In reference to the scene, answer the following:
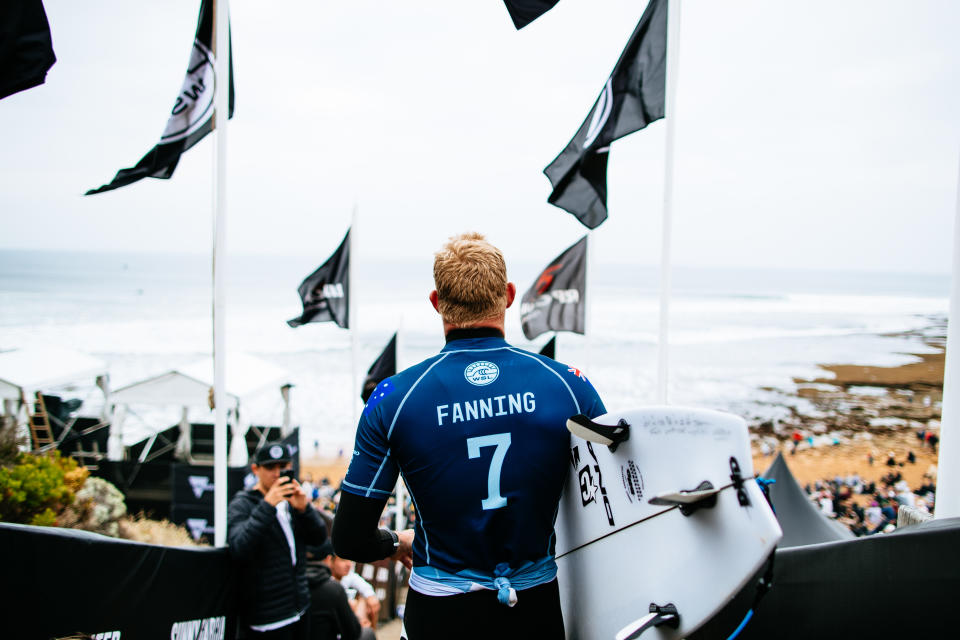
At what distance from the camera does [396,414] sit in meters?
1.45

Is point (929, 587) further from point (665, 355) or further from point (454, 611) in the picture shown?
point (665, 355)

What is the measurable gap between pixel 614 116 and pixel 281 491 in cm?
332

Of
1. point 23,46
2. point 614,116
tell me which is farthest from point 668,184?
point 23,46

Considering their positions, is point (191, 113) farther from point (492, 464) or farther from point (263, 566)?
point (492, 464)

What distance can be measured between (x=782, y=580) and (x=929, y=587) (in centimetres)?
42

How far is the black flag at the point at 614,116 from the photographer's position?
4336 mm

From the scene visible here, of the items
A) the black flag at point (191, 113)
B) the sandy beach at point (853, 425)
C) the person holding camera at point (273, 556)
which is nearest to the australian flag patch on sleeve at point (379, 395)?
the person holding camera at point (273, 556)

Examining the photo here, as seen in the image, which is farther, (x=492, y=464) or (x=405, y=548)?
(x=405, y=548)

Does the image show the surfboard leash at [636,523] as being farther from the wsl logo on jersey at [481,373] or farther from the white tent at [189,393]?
the white tent at [189,393]

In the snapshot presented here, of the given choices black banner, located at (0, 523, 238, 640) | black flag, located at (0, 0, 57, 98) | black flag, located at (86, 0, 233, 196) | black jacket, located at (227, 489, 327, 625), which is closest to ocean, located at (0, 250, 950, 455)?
black flag, located at (86, 0, 233, 196)

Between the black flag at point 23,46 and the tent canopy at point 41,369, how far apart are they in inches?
335

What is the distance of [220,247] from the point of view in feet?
16.7

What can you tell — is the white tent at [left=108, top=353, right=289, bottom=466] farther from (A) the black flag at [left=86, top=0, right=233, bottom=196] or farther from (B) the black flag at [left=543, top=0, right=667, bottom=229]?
(B) the black flag at [left=543, top=0, right=667, bottom=229]

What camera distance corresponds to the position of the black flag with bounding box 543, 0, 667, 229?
14.2 feet
